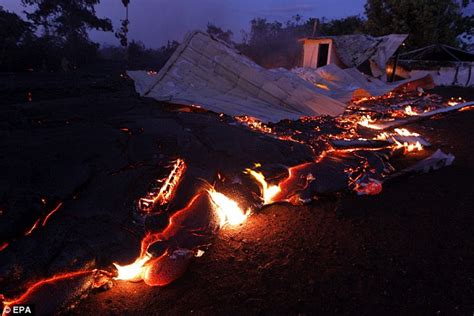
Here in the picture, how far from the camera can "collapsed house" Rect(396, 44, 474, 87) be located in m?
18.0

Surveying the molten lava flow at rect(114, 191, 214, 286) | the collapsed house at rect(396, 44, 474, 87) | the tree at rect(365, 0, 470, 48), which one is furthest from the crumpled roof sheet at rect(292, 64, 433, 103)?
the tree at rect(365, 0, 470, 48)

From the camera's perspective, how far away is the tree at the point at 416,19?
2019 cm

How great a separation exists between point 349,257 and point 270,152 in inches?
64.4

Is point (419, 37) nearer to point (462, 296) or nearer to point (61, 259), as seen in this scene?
point (462, 296)

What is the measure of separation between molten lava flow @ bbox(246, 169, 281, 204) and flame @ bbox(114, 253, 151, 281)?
1505 mm

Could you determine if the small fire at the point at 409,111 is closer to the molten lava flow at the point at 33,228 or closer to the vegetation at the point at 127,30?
the molten lava flow at the point at 33,228

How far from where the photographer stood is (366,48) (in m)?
16.1

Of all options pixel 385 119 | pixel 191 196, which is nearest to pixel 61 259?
pixel 191 196

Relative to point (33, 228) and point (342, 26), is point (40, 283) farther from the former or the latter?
point (342, 26)

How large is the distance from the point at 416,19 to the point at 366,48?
794 centimetres

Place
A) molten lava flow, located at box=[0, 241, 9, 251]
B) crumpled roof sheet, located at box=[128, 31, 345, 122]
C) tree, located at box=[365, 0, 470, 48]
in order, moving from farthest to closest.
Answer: tree, located at box=[365, 0, 470, 48], crumpled roof sheet, located at box=[128, 31, 345, 122], molten lava flow, located at box=[0, 241, 9, 251]

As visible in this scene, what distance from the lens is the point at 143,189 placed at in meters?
2.73

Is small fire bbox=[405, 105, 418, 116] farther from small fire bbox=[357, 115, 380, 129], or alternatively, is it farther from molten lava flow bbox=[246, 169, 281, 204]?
molten lava flow bbox=[246, 169, 281, 204]

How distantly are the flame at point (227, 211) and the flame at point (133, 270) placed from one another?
82cm
